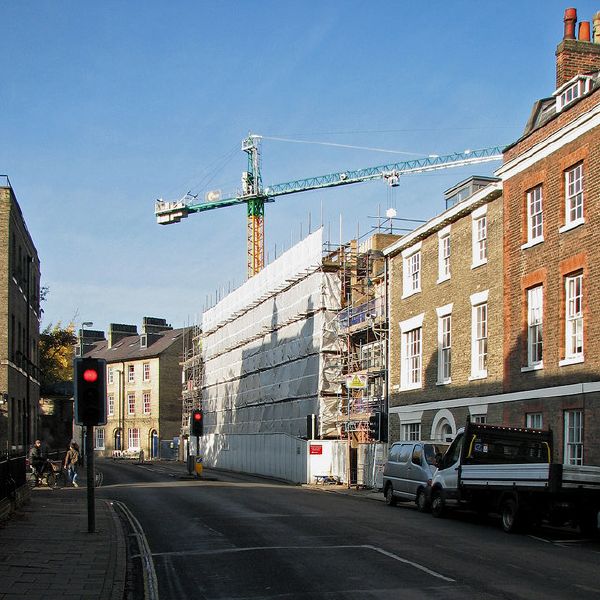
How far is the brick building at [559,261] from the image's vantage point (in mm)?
21781

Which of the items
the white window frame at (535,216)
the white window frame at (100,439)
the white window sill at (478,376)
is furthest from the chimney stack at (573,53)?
the white window frame at (100,439)

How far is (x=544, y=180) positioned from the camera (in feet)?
79.2

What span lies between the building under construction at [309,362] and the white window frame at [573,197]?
13.0m

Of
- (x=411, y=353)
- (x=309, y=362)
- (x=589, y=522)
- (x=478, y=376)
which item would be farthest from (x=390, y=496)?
(x=309, y=362)

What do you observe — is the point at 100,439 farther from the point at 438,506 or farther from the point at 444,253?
the point at 438,506

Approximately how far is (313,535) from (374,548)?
205 cm

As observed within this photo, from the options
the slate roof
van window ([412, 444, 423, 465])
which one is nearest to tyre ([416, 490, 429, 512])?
van window ([412, 444, 423, 465])

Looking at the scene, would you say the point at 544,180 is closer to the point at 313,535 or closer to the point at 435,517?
the point at 435,517

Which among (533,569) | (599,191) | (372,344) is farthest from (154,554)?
(372,344)

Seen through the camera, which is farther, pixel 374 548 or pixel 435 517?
pixel 435 517

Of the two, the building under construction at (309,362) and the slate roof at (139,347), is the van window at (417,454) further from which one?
the slate roof at (139,347)

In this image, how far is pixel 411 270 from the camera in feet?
109

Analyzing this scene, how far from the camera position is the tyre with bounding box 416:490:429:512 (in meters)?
22.5

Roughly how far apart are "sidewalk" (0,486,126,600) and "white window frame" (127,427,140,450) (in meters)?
64.1
